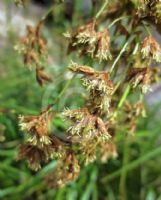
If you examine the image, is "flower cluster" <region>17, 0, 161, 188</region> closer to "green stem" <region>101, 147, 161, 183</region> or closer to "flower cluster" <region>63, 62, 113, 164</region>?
"flower cluster" <region>63, 62, 113, 164</region>

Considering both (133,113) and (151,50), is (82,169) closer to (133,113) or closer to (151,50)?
(133,113)

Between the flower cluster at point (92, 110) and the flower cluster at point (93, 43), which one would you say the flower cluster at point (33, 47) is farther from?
the flower cluster at point (92, 110)

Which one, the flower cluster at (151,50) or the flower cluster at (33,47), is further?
the flower cluster at (33,47)

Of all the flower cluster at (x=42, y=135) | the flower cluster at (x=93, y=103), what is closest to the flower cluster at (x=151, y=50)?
the flower cluster at (x=93, y=103)

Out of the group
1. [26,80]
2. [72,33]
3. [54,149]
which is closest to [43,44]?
[72,33]

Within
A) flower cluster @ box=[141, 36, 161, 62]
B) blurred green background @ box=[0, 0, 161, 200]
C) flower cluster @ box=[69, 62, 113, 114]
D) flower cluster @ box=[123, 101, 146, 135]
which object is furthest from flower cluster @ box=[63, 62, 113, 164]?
blurred green background @ box=[0, 0, 161, 200]

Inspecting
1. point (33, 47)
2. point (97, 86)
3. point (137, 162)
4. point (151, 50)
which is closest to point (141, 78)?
point (151, 50)

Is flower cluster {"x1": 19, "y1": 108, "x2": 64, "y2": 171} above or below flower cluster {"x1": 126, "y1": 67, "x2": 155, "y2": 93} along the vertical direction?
below

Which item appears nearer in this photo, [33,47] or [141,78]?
[141,78]

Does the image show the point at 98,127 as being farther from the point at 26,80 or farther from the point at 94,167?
the point at 26,80

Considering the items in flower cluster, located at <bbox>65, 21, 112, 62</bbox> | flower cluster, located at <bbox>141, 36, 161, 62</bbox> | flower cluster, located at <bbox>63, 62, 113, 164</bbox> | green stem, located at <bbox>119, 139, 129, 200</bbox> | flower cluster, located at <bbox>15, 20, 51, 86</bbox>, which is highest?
flower cluster, located at <bbox>15, 20, 51, 86</bbox>

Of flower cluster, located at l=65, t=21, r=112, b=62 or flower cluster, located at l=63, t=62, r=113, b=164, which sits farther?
flower cluster, located at l=65, t=21, r=112, b=62
